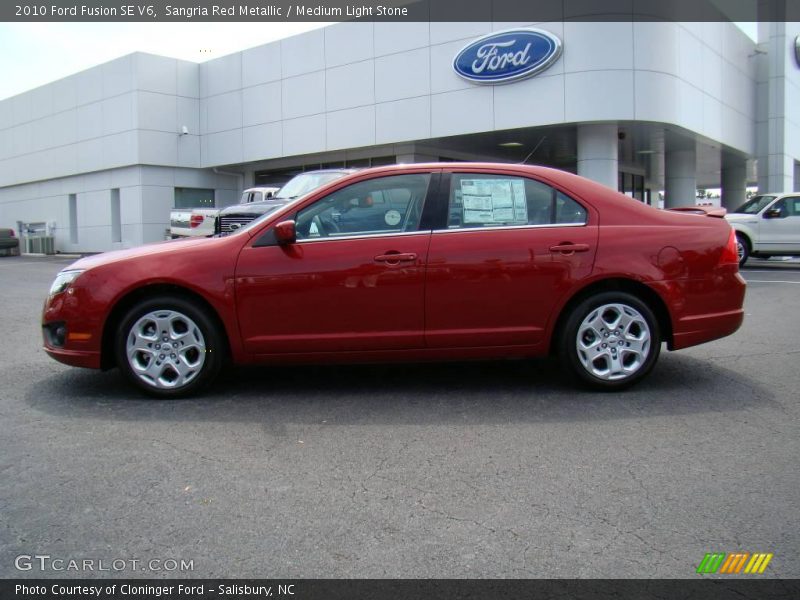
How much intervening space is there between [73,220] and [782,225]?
2880 cm

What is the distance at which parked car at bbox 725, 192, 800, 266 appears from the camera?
15.5 meters

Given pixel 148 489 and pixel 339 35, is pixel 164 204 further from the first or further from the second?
pixel 148 489

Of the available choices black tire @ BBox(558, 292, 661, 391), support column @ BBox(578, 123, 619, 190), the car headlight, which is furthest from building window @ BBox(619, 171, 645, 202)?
the car headlight

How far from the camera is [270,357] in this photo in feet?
16.0

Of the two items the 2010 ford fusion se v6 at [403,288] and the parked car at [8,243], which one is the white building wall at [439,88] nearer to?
the parked car at [8,243]

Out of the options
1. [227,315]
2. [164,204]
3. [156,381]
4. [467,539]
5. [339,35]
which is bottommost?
[467,539]

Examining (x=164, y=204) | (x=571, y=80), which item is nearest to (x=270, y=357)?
(x=571, y=80)

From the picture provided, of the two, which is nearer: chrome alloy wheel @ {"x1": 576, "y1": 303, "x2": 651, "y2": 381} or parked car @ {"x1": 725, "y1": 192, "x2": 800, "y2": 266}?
chrome alloy wheel @ {"x1": 576, "y1": 303, "x2": 651, "y2": 381}

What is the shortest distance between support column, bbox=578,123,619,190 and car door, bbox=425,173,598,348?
1403 centimetres

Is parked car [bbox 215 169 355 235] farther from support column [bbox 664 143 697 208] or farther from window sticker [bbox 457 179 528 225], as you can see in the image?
support column [bbox 664 143 697 208]

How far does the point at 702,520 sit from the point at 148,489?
2.66 m

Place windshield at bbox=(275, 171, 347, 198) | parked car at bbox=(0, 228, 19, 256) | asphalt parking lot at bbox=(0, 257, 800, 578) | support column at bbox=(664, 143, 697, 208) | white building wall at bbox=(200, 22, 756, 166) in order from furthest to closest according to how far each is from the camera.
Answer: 1. parked car at bbox=(0, 228, 19, 256)
2. support column at bbox=(664, 143, 697, 208)
3. white building wall at bbox=(200, 22, 756, 166)
4. windshield at bbox=(275, 171, 347, 198)
5. asphalt parking lot at bbox=(0, 257, 800, 578)

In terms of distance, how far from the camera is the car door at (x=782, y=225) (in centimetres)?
1551
